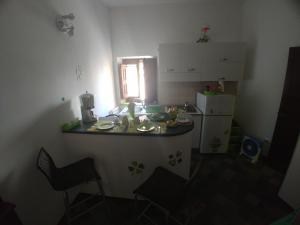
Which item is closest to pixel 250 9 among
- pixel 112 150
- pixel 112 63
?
pixel 112 63

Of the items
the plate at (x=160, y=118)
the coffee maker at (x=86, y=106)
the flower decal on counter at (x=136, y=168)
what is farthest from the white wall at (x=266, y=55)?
the coffee maker at (x=86, y=106)

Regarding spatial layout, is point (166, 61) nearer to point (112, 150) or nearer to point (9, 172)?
point (112, 150)

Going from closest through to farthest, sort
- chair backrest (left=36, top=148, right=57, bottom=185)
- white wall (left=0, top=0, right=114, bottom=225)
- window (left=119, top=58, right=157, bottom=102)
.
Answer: white wall (left=0, top=0, right=114, bottom=225) < chair backrest (left=36, top=148, right=57, bottom=185) < window (left=119, top=58, right=157, bottom=102)

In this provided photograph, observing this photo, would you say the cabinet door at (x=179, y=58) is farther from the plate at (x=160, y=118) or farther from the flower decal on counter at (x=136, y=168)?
the flower decal on counter at (x=136, y=168)

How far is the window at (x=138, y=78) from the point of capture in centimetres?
305

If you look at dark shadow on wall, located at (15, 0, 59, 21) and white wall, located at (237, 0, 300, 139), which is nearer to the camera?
dark shadow on wall, located at (15, 0, 59, 21)

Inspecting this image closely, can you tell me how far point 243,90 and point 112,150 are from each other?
268cm

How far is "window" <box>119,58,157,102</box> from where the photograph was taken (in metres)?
3.05

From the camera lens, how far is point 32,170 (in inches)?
51.4

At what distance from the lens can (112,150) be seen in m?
1.64

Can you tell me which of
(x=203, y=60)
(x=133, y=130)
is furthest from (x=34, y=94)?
(x=203, y=60)

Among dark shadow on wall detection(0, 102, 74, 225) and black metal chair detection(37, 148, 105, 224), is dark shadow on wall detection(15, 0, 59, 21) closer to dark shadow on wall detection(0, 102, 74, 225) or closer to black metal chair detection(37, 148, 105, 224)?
dark shadow on wall detection(0, 102, 74, 225)

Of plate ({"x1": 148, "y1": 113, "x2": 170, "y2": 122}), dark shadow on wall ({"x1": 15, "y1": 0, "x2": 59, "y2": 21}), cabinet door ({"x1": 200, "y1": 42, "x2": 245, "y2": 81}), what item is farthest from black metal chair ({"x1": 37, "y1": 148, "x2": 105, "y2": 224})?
cabinet door ({"x1": 200, "y1": 42, "x2": 245, "y2": 81})

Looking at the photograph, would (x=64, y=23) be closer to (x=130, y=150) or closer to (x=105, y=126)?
(x=105, y=126)
